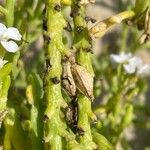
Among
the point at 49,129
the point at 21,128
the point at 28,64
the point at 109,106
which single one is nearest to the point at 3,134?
the point at 21,128

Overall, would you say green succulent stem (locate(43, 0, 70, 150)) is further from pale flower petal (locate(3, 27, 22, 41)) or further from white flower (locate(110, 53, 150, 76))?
white flower (locate(110, 53, 150, 76))

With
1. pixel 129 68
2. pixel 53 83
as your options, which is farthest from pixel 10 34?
pixel 129 68

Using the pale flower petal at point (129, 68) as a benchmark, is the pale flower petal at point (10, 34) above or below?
below

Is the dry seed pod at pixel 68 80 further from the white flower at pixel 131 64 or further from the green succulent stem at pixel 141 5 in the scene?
the white flower at pixel 131 64

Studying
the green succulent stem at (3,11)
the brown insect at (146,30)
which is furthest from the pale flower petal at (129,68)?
the green succulent stem at (3,11)

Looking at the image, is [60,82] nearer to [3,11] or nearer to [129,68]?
[3,11]

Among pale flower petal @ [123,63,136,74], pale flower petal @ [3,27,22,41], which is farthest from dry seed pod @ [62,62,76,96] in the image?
pale flower petal @ [123,63,136,74]
